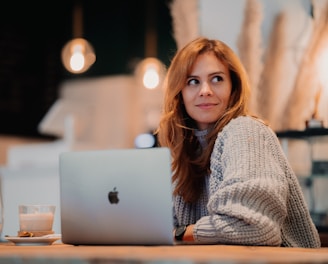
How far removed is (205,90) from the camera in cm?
217

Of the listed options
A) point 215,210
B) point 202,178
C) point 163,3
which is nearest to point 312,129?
point 202,178

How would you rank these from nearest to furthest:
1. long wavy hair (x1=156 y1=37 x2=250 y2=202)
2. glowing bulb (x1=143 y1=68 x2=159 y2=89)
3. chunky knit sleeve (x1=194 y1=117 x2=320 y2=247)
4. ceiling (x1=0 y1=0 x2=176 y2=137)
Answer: chunky knit sleeve (x1=194 y1=117 x2=320 y2=247) → long wavy hair (x1=156 y1=37 x2=250 y2=202) → glowing bulb (x1=143 y1=68 x2=159 y2=89) → ceiling (x1=0 y1=0 x2=176 y2=137)

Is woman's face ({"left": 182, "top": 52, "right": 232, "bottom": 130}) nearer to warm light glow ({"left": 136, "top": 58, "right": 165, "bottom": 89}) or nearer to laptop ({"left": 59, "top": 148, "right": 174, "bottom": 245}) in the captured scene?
laptop ({"left": 59, "top": 148, "right": 174, "bottom": 245})

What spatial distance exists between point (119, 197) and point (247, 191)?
1.23 feet

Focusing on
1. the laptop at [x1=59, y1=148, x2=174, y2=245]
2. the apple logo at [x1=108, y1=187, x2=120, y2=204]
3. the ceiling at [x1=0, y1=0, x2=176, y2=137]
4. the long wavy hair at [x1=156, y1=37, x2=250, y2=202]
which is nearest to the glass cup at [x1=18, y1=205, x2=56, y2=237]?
the laptop at [x1=59, y1=148, x2=174, y2=245]

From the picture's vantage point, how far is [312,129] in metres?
3.10

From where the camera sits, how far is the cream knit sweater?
1.64 metres

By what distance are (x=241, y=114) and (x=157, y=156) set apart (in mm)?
736

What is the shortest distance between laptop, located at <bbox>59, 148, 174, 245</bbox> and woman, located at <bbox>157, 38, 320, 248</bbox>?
0.26m

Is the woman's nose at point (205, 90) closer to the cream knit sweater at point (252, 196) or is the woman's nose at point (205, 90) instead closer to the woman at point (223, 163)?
the woman at point (223, 163)

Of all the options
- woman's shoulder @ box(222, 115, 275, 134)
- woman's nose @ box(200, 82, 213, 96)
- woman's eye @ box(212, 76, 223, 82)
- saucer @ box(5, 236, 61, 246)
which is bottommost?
saucer @ box(5, 236, 61, 246)

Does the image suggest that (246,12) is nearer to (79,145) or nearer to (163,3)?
(79,145)

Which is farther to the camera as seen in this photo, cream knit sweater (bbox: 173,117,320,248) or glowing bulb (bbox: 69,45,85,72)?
glowing bulb (bbox: 69,45,85,72)

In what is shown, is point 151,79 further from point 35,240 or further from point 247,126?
point 35,240
